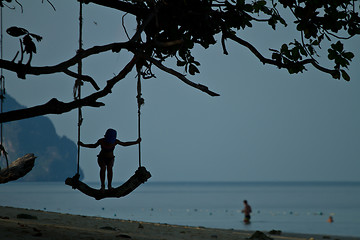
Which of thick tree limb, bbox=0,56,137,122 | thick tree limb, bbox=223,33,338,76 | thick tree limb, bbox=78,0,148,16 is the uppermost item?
thick tree limb, bbox=78,0,148,16

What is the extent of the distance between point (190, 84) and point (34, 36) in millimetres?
2007

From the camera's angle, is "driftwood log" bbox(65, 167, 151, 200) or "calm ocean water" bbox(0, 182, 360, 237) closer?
"driftwood log" bbox(65, 167, 151, 200)

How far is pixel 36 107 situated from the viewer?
684 centimetres

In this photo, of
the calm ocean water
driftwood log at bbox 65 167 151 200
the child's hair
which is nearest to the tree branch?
driftwood log at bbox 65 167 151 200

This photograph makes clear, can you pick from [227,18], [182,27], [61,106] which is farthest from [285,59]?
[61,106]

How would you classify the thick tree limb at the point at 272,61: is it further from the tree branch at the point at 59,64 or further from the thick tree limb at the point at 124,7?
the tree branch at the point at 59,64

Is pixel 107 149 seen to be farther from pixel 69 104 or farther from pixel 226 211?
pixel 226 211

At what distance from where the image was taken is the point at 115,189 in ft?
29.9

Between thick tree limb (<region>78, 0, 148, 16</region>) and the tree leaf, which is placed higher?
thick tree limb (<region>78, 0, 148, 16</region>)

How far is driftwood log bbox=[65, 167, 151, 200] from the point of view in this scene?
30.0ft

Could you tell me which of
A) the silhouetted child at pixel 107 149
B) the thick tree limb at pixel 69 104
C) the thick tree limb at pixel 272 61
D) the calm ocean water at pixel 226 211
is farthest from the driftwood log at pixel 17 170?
the calm ocean water at pixel 226 211

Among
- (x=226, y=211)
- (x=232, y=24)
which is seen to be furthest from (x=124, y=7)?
(x=226, y=211)

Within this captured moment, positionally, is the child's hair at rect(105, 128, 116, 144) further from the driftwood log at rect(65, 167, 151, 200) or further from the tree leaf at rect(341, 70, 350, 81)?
the tree leaf at rect(341, 70, 350, 81)

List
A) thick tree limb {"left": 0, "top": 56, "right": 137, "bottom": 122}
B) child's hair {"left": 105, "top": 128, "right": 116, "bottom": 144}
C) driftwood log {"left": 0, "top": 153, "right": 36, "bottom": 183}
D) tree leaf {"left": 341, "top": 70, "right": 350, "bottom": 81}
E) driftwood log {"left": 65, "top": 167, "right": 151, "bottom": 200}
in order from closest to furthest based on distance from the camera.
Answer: thick tree limb {"left": 0, "top": 56, "right": 137, "bottom": 122}
tree leaf {"left": 341, "top": 70, "right": 350, "bottom": 81}
driftwood log {"left": 65, "top": 167, "right": 151, "bottom": 200}
driftwood log {"left": 0, "top": 153, "right": 36, "bottom": 183}
child's hair {"left": 105, "top": 128, "right": 116, "bottom": 144}
